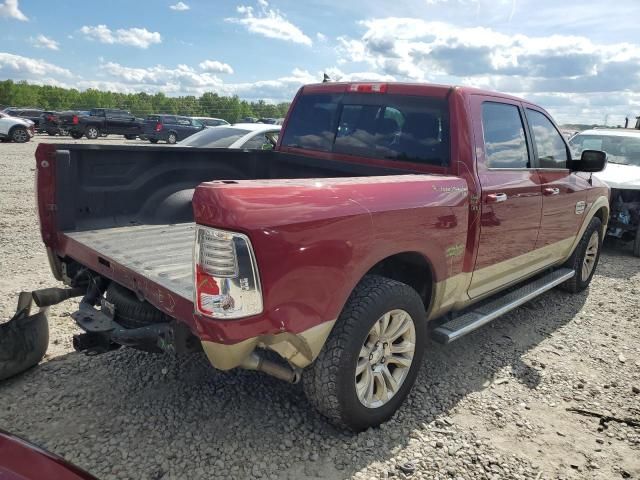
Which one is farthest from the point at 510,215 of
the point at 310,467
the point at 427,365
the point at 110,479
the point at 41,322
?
the point at 41,322

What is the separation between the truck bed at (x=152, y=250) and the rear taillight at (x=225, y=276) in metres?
0.25

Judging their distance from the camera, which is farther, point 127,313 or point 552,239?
point 552,239

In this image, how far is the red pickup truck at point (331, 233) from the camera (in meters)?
2.18

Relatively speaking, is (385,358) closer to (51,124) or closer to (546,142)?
(546,142)

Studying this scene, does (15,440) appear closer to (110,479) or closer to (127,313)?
(110,479)

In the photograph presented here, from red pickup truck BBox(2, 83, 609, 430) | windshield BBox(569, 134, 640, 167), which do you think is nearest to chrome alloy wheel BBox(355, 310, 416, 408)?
red pickup truck BBox(2, 83, 609, 430)

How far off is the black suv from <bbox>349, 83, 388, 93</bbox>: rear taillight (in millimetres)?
25616

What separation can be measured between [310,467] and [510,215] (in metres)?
2.22

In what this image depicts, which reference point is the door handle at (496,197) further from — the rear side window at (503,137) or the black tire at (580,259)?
the black tire at (580,259)

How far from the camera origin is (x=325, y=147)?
4105mm

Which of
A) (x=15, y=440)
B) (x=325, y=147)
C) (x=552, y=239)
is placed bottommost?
(x=15, y=440)

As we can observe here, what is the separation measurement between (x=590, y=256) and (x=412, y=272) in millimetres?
3452

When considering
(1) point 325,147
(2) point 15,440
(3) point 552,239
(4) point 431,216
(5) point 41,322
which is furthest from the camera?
(3) point 552,239

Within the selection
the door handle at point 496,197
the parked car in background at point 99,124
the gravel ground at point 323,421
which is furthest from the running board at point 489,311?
the parked car in background at point 99,124
